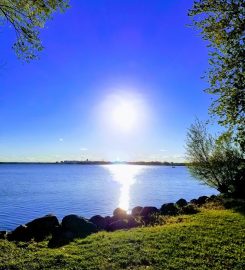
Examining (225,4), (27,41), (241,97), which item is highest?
(225,4)

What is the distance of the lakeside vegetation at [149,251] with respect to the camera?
17219 millimetres

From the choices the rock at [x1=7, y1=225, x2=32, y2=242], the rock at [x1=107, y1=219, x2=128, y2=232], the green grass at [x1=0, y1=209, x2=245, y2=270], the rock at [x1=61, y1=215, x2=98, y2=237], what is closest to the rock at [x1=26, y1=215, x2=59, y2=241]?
the rock at [x1=7, y1=225, x2=32, y2=242]

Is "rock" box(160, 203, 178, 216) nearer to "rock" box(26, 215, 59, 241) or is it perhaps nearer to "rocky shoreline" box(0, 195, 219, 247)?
"rocky shoreline" box(0, 195, 219, 247)

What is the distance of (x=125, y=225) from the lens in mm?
30078

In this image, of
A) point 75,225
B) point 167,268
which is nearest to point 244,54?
point 167,268

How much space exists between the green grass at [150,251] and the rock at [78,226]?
202 centimetres

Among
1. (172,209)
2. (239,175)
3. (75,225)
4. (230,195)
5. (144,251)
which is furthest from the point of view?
(239,175)

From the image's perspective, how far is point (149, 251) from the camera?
1905cm

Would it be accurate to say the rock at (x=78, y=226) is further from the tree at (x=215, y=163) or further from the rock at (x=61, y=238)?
the tree at (x=215, y=163)

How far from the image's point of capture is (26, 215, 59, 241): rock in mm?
29161

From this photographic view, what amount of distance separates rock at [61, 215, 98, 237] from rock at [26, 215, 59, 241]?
7.08 feet

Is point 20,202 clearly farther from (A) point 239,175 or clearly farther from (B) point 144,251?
(B) point 144,251

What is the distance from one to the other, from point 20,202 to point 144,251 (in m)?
53.9

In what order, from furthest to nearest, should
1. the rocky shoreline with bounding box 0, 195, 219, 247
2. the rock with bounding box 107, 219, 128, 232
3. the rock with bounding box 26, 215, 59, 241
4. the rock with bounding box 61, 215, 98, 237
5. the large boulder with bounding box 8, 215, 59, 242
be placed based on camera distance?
1. the rock with bounding box 107, 219, 128, 232
2. the rock with bounding box 26, 215, 59, 241
3. the large boulder with bounding box 8, 215, 59, 242
4. the rock with bounding box 61, 215, 98, 237
5. the rocky shoreline with bounding box 0, 195, 219, 247
